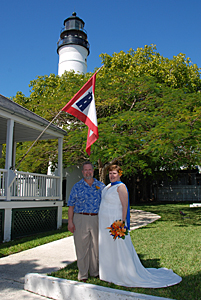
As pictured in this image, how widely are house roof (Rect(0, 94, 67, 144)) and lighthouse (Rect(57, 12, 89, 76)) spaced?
71.6 ft

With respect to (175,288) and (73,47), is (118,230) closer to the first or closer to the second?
(175,288)

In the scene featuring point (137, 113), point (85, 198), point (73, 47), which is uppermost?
point (73, 47)

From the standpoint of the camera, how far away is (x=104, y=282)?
4.20 meters

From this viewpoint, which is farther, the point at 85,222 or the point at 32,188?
the point at 32,188

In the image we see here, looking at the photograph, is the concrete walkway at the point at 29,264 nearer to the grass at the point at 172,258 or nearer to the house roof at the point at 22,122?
the grass at the point at 172,258

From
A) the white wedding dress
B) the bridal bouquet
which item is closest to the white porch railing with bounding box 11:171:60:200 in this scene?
the white wedding dress

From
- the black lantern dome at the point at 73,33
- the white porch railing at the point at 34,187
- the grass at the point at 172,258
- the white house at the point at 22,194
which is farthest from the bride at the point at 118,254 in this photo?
the black lantern dome at the point at 73,33

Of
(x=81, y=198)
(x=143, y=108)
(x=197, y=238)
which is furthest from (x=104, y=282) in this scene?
(x=143, y=108)

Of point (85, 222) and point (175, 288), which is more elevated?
point (85, 222)

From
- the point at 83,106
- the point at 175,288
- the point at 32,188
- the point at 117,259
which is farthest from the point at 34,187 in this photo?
the point at 175,288

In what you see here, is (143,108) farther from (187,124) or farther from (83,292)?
(83,292)

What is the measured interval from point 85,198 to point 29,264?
254cm

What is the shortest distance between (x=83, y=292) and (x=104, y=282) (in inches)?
24.9

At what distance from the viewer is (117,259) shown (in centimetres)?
407
